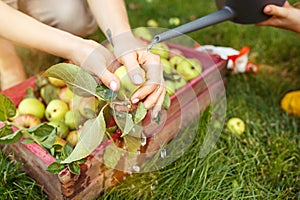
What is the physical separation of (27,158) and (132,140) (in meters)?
0.31

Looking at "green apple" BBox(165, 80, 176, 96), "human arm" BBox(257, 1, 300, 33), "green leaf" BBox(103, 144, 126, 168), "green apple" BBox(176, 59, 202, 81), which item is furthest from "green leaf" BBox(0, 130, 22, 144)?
"human arm" BBox(257, 1, 300, 33)

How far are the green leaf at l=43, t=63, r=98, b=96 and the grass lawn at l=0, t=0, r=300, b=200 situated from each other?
0.33m

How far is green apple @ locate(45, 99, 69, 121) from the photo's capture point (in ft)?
4.28

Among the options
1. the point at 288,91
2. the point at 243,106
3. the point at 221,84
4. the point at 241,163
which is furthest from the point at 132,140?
the point at 288,91

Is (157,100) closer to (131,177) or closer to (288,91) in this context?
(131,177)

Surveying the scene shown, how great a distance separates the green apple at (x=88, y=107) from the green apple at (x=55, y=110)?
0.19 m

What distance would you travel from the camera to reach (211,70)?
144 cm

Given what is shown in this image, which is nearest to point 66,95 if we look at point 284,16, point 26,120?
point 26,120

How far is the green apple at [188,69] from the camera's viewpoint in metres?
1.40

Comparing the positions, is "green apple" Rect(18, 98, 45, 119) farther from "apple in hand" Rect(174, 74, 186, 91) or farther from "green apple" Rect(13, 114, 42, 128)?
"apple in hand" Rect(174, 74, 186, 91)

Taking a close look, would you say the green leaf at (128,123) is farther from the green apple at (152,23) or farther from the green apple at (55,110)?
the green apple at (152,23)

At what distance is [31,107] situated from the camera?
131cm

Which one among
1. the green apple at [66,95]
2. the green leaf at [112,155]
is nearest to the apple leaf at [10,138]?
the green leaf at [112,155]

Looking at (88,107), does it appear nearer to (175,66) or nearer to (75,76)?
(75,76)
